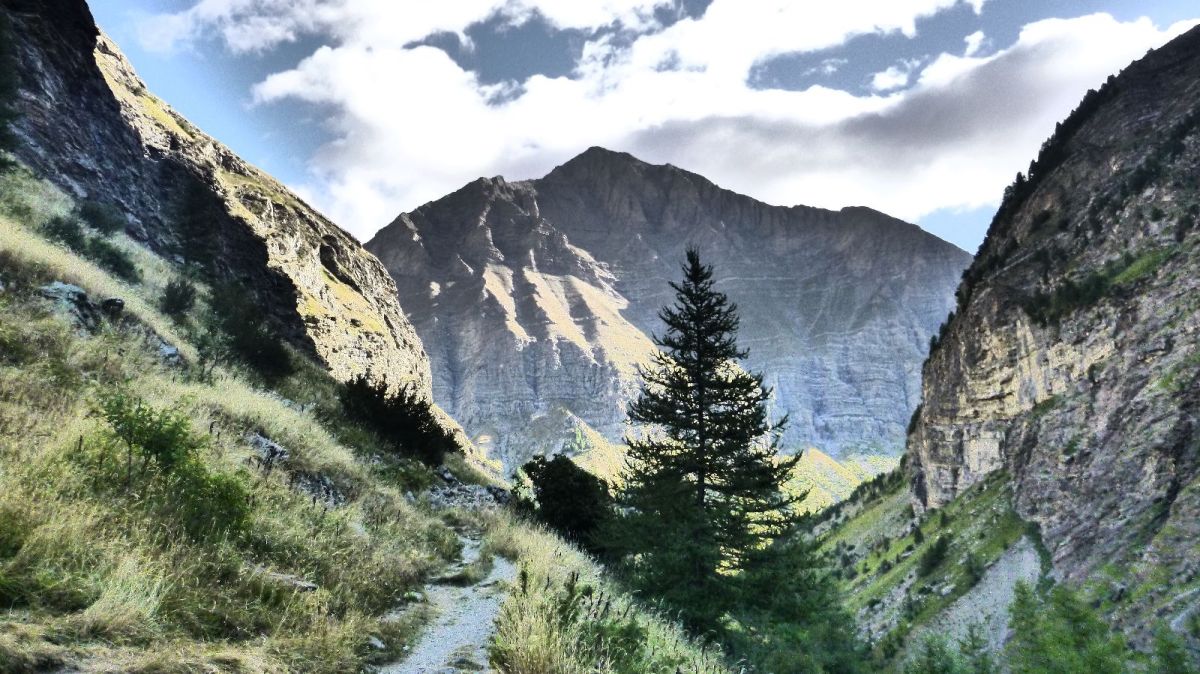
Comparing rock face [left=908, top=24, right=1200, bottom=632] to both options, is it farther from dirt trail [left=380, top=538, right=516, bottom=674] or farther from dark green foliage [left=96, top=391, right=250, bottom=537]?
dark green foliage [left=96, top=391, right=250, bottom=537]

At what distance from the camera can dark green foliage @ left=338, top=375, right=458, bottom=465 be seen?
20453mm

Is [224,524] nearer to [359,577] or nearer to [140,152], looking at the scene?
[359,577]

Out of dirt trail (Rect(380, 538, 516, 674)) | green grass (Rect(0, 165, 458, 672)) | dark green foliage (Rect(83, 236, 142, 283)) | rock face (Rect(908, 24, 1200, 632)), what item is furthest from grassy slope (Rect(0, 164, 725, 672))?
rock face (Rect(908, 24, 1200, 632))

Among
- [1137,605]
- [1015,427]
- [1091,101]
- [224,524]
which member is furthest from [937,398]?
[224,524]

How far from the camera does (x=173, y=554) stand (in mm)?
5027

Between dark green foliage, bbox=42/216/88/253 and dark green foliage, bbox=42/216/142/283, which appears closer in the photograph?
dark green foliage, bbox=42/216/88/253

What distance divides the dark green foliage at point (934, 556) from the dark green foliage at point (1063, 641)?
73320 millimetres

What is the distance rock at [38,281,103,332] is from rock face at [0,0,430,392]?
2155 cm

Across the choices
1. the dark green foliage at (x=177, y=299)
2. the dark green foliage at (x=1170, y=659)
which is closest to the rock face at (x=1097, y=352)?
the dark green foliage at (x=1170, y=659)

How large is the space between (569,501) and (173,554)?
17.7 meters

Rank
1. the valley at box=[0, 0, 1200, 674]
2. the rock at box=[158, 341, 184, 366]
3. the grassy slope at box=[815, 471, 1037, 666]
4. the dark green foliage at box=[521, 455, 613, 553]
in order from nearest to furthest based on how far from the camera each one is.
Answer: the valley at box=[0, 0, 1200, 674] → the rock at box=[158, 341, 184, 366] → the dark green foliage at box=[521, 455, 613, 553] → the grassy slope at box=[815, 471, 1037, 666]

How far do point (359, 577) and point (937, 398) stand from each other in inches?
5400

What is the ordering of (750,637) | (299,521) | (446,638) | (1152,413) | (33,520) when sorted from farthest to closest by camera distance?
(1152,413)
(750,637)
(299,521)
(446,638)
(33,520)

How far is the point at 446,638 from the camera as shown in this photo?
21.6 ft
